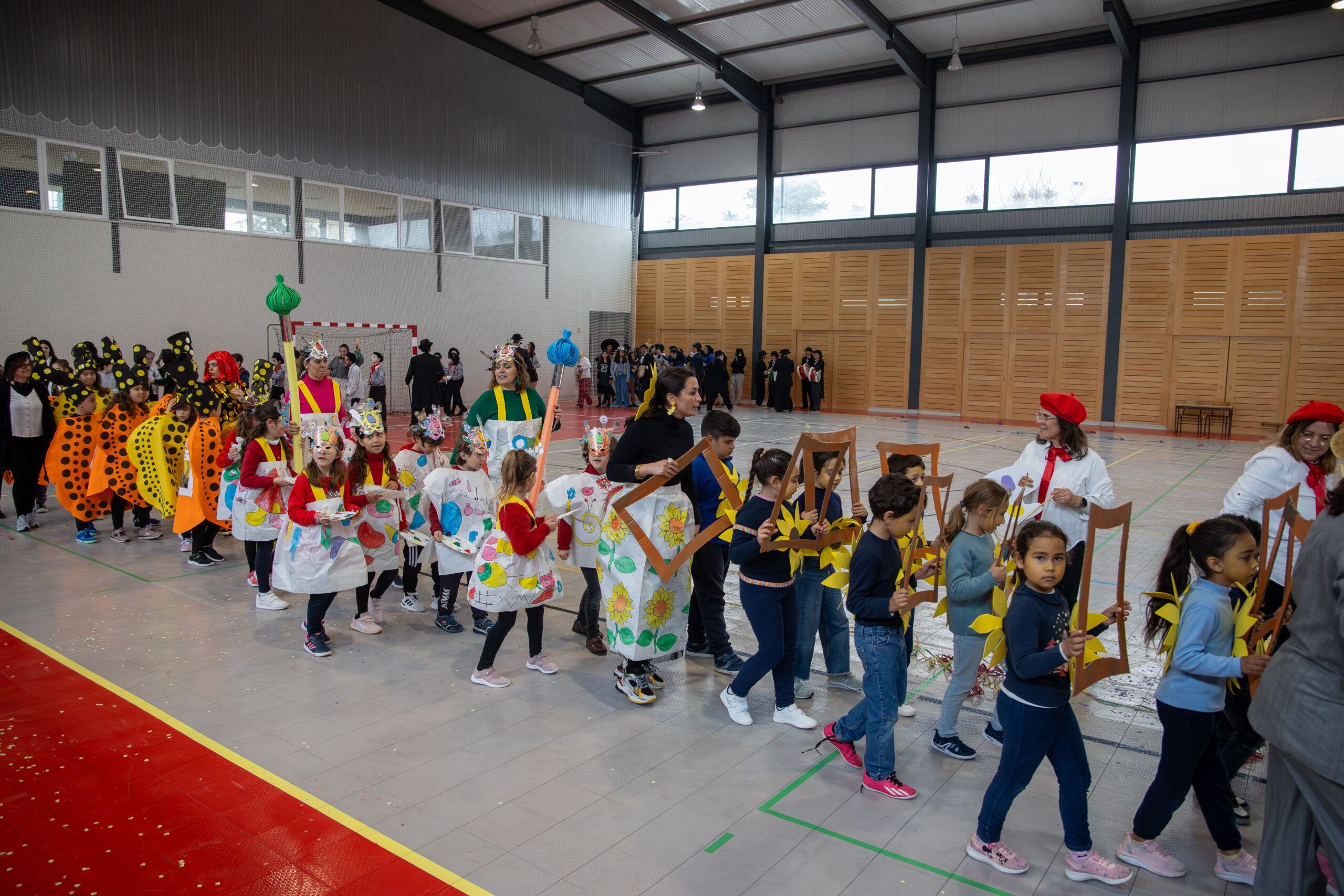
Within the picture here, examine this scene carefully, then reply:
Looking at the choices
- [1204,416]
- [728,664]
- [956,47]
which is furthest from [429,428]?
[1204,416]

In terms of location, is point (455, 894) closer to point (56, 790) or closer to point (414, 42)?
point (56, 790)

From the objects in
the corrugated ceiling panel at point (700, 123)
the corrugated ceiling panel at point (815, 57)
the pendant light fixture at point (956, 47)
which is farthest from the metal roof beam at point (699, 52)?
the pendant light fixture at point (956, 47)

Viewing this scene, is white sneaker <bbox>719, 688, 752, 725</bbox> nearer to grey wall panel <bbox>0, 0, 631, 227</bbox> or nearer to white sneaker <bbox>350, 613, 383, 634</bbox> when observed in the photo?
white sneaker <bbox>350, 613, 383, 634</bbox>

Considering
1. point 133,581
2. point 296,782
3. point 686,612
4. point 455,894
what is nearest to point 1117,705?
point 686,612

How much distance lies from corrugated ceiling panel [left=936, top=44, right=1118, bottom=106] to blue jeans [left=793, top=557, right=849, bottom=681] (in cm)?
1933

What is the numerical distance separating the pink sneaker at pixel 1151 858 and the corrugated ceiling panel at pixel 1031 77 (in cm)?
2043

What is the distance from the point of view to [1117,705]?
14.0 ft

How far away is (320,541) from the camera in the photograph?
4.79 meters

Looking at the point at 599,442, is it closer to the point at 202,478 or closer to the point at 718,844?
the point at 718,844

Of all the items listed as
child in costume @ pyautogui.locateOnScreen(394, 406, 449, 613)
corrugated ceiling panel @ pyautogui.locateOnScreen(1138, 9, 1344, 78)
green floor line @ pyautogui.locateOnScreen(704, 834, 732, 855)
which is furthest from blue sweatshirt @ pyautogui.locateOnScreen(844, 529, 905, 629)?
corrugated ceiling panel @ pyautogui.locateOnScreen(1138, 9, 1344, 78)

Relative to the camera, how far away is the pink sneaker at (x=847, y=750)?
11.7 ft

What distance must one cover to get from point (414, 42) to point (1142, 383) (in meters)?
18.9

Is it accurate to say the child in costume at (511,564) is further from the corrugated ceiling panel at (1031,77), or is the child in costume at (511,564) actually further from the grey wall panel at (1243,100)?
the corrugated ceiling panel at (1031,77)

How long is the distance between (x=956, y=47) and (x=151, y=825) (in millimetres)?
19283
